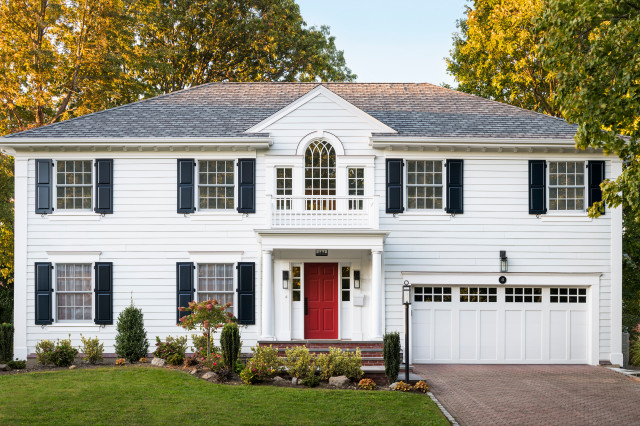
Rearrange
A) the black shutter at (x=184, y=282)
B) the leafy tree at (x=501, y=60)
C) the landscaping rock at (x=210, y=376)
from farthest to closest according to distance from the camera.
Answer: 1. the leafy tree at (x=501, y=60)
2. the black shutter at (x=184, y=282)
3. the landscaping rock at (x=210, y=376)

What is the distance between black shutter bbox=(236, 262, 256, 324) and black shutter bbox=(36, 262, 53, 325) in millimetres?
5185

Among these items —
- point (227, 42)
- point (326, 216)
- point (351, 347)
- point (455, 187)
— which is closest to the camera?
point (351, 347)

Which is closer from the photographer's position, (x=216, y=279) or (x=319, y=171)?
(x=216, y=279)

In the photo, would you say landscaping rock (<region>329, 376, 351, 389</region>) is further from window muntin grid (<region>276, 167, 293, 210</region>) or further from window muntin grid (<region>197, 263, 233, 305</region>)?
window muntin grid (<region>276, 167, 293, 210</region>)

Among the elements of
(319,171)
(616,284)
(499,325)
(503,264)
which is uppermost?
(319,171)

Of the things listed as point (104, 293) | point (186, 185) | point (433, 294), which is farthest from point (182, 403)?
point (433, 294)

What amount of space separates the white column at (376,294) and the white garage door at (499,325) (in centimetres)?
157

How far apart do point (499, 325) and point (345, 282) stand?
14.7ft

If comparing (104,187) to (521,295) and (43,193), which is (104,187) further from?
(521,295)

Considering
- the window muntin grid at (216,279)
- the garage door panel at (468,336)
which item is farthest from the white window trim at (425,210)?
the window muntin grid at (216,279)

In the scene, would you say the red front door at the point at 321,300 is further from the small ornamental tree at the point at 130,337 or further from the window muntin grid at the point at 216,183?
the small ornamental tree at the point at 130,337

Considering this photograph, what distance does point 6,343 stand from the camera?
600 inches

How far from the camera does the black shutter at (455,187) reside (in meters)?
16.5

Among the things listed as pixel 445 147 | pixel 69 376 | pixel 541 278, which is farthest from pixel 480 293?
pixel 69 376
